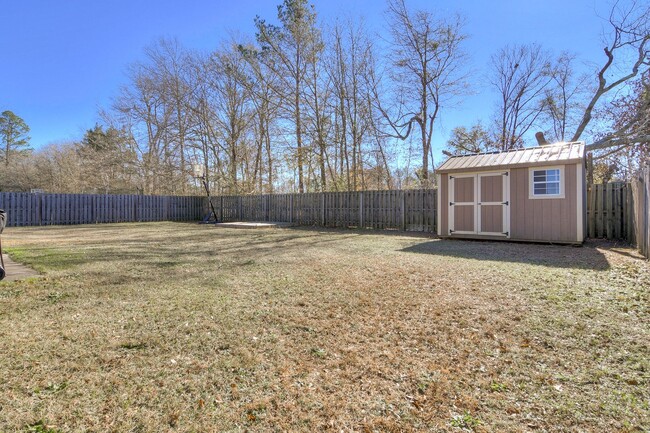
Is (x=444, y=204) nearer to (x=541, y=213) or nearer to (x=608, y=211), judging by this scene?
(x=541, y=213)

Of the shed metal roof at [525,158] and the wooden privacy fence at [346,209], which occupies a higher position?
the shed metal roof at [525,158]

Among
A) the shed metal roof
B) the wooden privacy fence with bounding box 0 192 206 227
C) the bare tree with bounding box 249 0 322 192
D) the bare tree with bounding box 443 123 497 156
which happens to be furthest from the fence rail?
the bare tree with bounding box 443 123 497 156

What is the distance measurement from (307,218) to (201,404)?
42.4 ft

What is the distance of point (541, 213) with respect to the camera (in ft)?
24.8

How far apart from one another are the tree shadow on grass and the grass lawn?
731 mm

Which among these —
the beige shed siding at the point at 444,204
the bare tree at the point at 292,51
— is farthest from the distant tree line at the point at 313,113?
the beige shed siding at the point at 444,204

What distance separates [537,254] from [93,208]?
61.8ft

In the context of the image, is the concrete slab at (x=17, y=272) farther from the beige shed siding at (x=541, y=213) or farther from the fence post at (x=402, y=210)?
the fence post at (x=402, y=210)

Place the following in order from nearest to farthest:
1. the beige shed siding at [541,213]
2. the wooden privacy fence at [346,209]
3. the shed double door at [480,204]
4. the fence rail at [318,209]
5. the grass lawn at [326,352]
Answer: the grass lawn at [326,352], the beige shed siding at [541,213], the fence rail at [318,209], the shed double door at [480,204], the wooden privacy fence at [346,209]

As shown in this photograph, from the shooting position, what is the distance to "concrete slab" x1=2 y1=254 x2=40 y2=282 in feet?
13.3

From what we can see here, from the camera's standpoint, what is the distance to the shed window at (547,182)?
7348 mm

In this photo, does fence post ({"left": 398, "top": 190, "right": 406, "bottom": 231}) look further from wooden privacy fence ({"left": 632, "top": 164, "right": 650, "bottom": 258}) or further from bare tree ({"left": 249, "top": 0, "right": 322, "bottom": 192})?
bare tree ({"left": 249, "top": 0, "right": 322, "bottom": 192})

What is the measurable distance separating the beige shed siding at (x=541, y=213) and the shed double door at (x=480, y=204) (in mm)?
172

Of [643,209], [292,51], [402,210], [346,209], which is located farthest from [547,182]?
[292,51]
